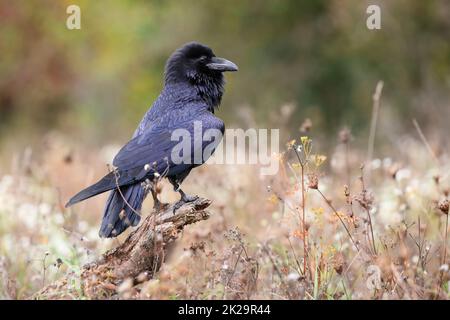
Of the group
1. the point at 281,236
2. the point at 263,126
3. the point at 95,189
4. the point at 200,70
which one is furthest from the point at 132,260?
the point at 263,126

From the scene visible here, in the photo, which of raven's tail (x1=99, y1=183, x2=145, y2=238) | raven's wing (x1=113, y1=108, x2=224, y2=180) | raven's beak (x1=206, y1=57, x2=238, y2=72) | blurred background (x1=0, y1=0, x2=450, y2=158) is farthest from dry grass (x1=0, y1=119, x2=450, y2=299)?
blurred background (x1=0, y1=0, x2=450, y2=158)

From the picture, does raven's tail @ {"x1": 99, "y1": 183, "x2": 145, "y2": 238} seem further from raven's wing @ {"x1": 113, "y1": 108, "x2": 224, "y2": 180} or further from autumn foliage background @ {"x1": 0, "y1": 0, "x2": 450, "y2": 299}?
autumn foliage background @ {"x1": 0, "y1": 0, "x2": 450, "y2": 299}

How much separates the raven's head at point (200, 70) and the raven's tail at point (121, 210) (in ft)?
4.85

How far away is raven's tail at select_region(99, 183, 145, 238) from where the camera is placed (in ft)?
15.5

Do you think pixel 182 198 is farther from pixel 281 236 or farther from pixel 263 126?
pixel 263 126

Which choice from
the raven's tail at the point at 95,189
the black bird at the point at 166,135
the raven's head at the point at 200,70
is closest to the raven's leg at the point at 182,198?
the black bird at the point at 166,135

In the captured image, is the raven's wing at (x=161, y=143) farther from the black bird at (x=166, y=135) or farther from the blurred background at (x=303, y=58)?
the blurred background at (x=303, y=58)

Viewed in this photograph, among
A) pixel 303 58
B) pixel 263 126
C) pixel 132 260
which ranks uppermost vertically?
pixel 303 58

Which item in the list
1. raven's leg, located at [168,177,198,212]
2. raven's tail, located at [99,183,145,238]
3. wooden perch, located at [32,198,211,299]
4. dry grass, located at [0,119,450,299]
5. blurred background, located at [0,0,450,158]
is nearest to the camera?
dry grass, located at [0,119,450,299]

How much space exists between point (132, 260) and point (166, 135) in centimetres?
117

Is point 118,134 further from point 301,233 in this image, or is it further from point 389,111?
point 301,233

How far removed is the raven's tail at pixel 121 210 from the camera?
15.5 feet

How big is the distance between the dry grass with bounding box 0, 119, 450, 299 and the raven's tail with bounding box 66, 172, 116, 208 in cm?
28

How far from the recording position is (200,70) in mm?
6254
